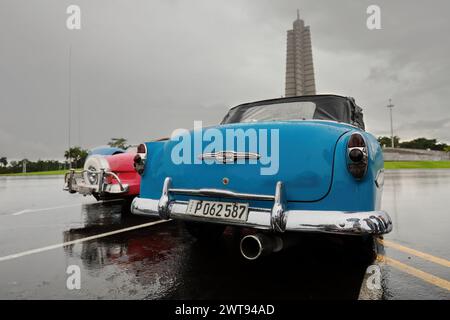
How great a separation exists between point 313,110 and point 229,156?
139 centimetres

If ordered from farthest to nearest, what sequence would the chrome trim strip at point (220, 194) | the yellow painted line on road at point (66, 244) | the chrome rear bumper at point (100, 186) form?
1. the chrome rear bumper at point (100, 186)
2. the yellow painted line on road at point (66, 244)
3. the chrome trim strip at point (220, 194)

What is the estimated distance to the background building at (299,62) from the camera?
106 metres

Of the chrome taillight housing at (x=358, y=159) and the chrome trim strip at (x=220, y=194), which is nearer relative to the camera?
the chrome taillight housing at (x=358, y=159)

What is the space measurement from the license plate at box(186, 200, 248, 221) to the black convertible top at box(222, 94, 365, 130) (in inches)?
55.4

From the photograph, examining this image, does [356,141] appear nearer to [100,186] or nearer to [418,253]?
[418,253]

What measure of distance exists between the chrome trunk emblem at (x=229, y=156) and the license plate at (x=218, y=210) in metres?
0.37

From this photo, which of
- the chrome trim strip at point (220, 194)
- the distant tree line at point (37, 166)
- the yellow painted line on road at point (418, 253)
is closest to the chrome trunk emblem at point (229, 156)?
the chrome trim strip at point (220, 194)

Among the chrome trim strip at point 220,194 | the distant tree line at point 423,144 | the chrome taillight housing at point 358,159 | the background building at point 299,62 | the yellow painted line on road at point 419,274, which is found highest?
the background building at point 299,62

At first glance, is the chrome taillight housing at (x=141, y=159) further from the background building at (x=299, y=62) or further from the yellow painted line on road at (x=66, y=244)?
the background building at (x=299, y=62)

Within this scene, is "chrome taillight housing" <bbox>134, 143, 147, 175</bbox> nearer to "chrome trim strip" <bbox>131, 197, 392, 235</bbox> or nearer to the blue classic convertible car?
A: the blue classic convertible car

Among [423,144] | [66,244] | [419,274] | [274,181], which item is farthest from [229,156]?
[423,144]

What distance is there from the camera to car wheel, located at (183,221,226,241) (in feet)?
13.1
